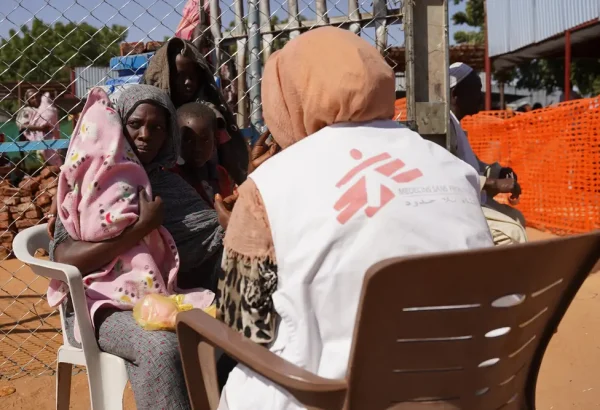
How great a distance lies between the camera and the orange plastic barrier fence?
738 cm

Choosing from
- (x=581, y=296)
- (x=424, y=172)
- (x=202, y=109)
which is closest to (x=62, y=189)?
(x=202, y=109)

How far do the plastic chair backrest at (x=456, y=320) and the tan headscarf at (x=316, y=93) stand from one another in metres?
0.34

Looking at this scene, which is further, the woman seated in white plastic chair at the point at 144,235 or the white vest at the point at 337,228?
the woman seated in white plastic chair at the point at 144,235

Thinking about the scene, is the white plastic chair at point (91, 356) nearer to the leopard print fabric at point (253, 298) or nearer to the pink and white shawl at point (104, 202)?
the pink and white shawl at point (104, 202)

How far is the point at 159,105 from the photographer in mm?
2410

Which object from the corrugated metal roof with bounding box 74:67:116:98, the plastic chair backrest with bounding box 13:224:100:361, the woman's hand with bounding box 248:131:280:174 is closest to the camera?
the plastic chair backrest with bounding box 13:224:100:361

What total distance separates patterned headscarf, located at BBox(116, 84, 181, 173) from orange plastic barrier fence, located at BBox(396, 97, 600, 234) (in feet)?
15.6

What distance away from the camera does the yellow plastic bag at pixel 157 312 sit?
2027 millimetres

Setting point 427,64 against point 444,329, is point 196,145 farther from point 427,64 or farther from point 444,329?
point 444,329

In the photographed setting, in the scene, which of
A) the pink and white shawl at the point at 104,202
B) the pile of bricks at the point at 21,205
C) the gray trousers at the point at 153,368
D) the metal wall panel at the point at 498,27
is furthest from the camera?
the metal wall panel at the point at 498,27

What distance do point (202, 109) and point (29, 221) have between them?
4.67 metres

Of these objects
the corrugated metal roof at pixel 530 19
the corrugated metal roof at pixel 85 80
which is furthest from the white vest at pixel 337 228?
the corrugated metal roof at pixel 530 19

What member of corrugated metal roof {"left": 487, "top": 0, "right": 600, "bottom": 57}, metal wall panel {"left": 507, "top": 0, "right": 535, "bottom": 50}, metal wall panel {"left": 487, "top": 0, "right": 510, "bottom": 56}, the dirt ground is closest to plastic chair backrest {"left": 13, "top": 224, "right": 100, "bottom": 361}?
the dirt ground

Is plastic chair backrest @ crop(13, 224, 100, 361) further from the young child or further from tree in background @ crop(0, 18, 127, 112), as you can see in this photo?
tree in background @ crop(0, 18, 127, 112)
